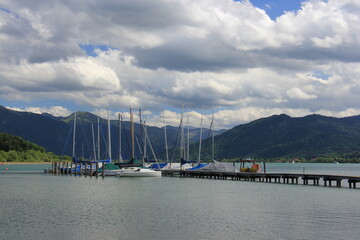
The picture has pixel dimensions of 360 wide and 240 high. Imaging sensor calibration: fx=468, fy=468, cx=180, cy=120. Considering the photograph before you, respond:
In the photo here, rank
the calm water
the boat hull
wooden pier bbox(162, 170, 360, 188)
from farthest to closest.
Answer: the boat hull < wooden pier bbox(162, 170, 360, 188) < the calm water

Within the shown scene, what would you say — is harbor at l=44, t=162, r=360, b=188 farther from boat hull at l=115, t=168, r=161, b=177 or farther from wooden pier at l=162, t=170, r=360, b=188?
boat hull at l=115, t=168, r=161, b=177

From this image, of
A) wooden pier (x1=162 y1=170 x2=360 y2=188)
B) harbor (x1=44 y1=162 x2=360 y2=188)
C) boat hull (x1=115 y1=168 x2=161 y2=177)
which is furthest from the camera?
boat hull (x1=115 y1=168 x2=161 y2=177)

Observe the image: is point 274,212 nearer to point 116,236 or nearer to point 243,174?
point 116,236

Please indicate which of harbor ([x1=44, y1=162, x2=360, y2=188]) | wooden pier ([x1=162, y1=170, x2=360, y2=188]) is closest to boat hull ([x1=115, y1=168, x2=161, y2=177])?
harbor ([x1=44, y1=162, x2=360, y2=188])

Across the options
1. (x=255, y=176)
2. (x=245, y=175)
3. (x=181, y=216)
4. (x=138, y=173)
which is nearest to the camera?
(x=181, y=216)

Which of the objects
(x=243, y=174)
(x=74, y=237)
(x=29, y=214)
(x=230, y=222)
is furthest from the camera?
(x=243, y=174)

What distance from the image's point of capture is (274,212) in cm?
4625

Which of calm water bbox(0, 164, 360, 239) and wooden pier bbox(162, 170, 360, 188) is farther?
wooden pier bbox(162, 170, 360, 188)

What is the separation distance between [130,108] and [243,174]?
120 feet

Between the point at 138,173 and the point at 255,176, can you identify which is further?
the point at 138,173

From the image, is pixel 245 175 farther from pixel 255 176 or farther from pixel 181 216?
pixel 181 216

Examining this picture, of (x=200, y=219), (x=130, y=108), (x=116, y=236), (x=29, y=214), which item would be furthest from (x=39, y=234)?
(x=130, y=108)

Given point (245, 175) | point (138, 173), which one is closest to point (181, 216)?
point (245, 175)

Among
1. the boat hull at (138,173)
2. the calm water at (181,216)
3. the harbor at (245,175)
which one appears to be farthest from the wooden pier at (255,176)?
the calm water at (181,216)
